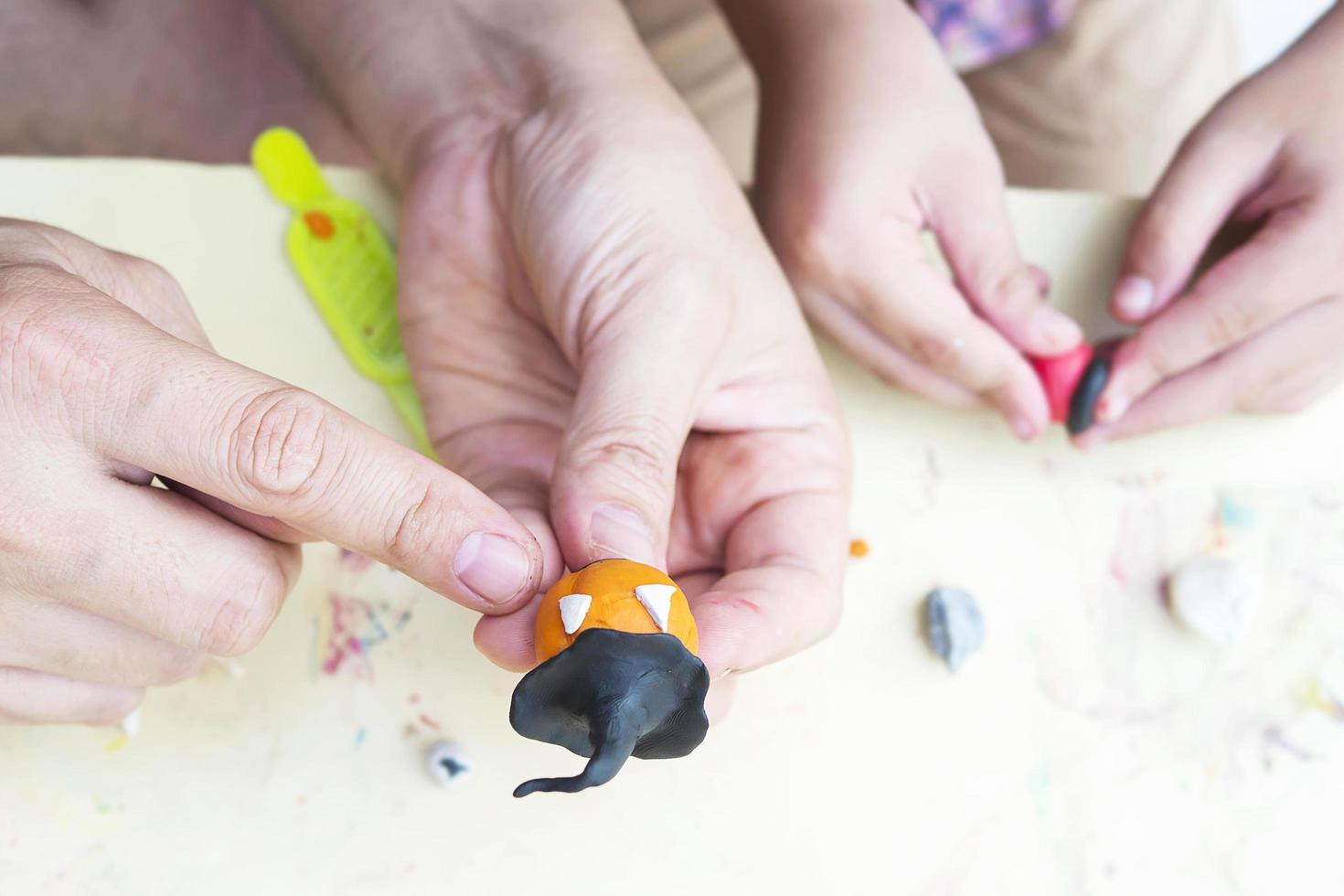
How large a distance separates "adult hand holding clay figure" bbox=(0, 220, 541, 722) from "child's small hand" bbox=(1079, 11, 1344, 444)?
0.67 meters

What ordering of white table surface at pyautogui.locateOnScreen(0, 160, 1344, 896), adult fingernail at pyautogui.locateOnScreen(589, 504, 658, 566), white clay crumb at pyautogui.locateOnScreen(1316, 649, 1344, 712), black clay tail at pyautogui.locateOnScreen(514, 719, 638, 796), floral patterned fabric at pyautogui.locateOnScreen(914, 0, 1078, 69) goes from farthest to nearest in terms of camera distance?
floral patterned fabric at pyautogui.locateOnScreen(914, 0, 1078, 69) → white clay crumb at pyautogui.locateOnScreen(1316, 649, 1344, 712) → white table surface at pyautogui.locateOnScreen(0, 160, 1344, 896) → adult fingernail at pyautogui.locateOnScreen(589, 504, 658, 566) → black clay tail at pyautogui.locateOnScreen(514, 719, 638, 796)

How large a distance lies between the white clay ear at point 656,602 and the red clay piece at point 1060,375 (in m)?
0.55

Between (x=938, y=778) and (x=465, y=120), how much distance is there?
758 millimetres

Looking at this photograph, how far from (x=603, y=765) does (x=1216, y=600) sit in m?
0.65

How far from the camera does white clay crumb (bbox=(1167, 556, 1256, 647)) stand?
897 millimetres

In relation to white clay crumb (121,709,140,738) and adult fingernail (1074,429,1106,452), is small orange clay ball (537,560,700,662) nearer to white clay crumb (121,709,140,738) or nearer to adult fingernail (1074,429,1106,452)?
white clay crumb (121,709,140,738)

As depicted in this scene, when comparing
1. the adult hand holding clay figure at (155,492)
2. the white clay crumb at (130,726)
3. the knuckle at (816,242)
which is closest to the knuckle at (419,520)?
the adult hand holding clay figure at (155,492)

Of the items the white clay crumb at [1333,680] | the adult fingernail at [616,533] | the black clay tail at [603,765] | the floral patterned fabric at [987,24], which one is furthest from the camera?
the floral patterned fabric at [987,24]

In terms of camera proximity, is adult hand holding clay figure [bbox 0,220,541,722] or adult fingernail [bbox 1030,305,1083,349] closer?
adult hand holding clay figure [bbox 0,220,541,722]

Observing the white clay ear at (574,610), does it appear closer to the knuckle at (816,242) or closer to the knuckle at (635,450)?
the knuckle at (635,450)

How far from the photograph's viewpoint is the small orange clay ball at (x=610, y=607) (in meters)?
0.59

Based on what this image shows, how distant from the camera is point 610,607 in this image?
593 mm

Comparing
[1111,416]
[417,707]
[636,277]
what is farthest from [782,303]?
[417,707]

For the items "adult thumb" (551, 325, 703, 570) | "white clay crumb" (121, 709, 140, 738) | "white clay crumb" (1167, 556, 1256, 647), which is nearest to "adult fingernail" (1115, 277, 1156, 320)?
"white clay crumb" (1167, 556, 1256, 647)
